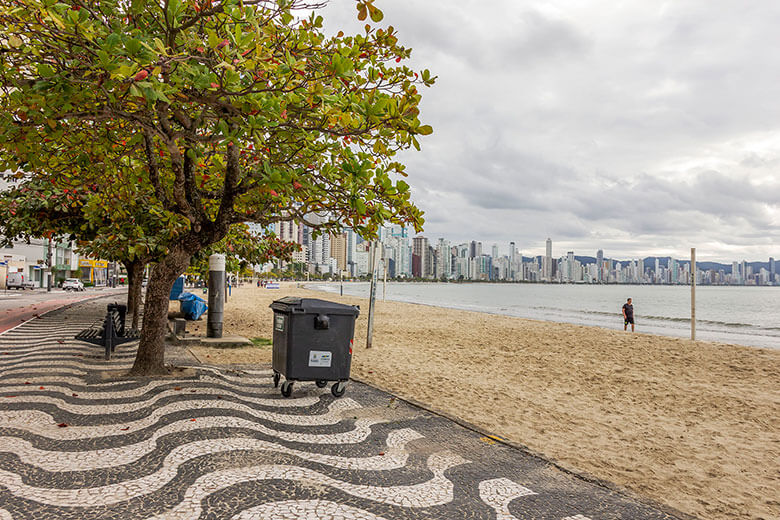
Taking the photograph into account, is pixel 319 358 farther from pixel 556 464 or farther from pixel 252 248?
pixel 252 248

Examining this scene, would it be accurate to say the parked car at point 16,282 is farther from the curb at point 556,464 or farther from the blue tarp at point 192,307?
the curb at point 556,464

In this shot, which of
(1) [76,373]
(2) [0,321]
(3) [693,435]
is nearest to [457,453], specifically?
(3) [693,435]

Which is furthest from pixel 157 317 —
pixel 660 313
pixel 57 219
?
pixel 660 313

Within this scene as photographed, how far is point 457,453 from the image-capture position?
15.1ft

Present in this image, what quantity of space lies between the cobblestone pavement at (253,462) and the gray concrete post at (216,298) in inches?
203

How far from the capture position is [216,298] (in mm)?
11969

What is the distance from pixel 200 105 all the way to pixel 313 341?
3089 mm

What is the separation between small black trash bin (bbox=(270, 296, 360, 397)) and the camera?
610cm

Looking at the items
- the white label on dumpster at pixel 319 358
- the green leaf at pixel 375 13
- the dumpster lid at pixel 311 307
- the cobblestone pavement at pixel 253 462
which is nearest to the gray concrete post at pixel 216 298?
the cobblestone pavement at pixel 253 462

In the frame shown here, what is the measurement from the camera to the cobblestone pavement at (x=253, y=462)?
3.30 m

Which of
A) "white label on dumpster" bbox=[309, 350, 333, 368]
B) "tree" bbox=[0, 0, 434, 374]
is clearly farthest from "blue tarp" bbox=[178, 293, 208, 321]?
"white label on dumpster" bbox=[309, 350, 333, 368]

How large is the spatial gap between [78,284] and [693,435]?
55.2m

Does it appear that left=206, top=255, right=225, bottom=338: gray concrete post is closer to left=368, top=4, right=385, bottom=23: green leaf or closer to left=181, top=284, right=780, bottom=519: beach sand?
left=181, top=284, right=780, bottom=519: beach sand

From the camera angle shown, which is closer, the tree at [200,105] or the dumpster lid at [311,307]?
the tree at [200,105]
